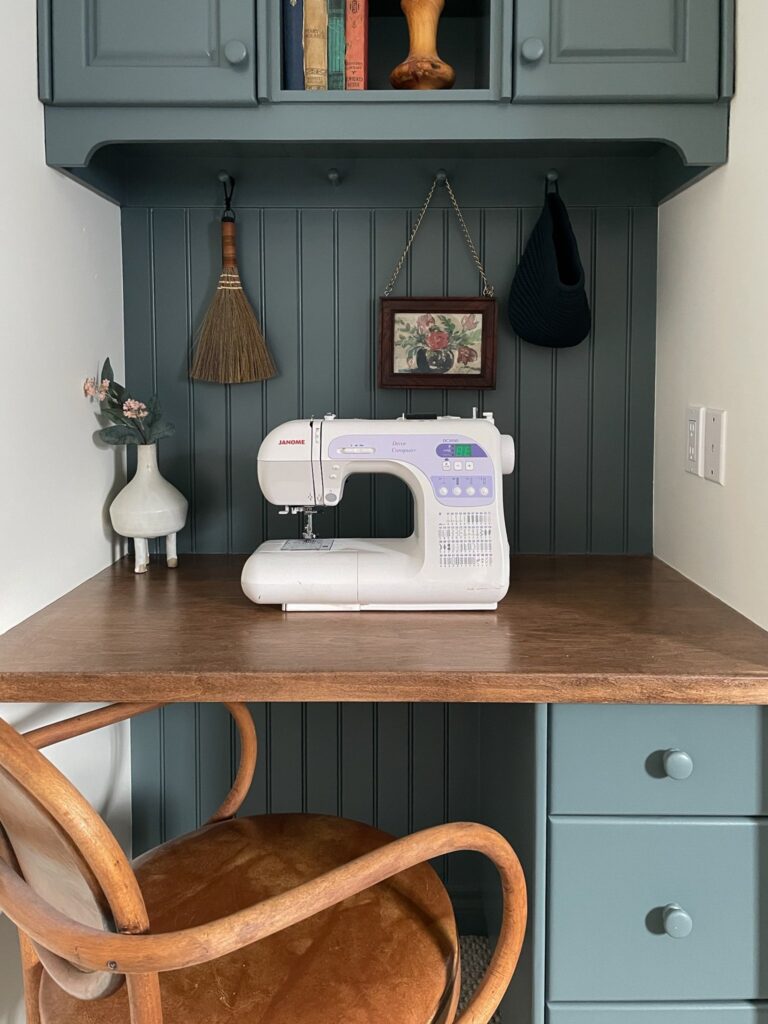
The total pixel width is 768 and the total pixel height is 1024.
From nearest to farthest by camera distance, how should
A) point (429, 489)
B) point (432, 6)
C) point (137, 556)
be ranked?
point (429, 489) < point (432, 6) < point (137, 556)

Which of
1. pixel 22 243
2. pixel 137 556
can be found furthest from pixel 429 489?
pixel 22 243

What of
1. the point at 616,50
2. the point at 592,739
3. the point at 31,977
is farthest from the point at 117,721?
the point at 616,50

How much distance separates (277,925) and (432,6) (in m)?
1.55

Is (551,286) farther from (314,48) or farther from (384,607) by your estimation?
(384,607)

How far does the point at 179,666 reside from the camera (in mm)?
1294

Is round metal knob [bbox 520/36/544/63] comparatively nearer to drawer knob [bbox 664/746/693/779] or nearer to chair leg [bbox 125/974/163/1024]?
drawer knob [bbox 664/746/693/779]

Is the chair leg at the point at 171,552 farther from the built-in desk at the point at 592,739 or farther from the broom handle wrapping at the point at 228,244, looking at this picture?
the broom handle wrapping at the point at 228,244

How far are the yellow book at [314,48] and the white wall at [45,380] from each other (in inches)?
18.1

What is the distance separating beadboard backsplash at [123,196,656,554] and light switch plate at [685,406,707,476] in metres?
0.25

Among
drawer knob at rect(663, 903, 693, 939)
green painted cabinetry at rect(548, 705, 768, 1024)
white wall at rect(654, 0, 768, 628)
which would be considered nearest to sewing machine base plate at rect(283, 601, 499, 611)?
green painted cabinetry at rect(548, 705, 768, 1024)

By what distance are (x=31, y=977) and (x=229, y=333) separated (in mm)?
1256

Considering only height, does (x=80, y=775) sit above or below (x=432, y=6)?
below

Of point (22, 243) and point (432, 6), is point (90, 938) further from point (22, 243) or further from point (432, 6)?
point (432, 6)

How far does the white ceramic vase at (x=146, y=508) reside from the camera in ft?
6.13
